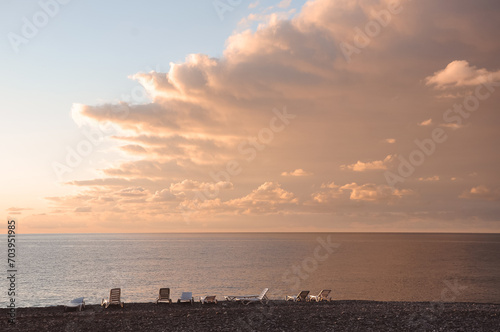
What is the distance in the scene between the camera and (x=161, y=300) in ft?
92.0

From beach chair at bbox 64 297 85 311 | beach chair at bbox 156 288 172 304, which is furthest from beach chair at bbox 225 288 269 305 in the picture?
beach chair at bbox 64 297 85 311

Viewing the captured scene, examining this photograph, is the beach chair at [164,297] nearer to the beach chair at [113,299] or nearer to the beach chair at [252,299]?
the beach chair at [113,299]

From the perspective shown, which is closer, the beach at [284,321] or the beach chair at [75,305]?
the beach at [284,321]

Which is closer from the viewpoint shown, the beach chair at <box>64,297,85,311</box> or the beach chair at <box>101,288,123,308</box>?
the beach chair at <box>64,297,85,311</box>

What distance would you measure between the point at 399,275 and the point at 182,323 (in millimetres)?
53855

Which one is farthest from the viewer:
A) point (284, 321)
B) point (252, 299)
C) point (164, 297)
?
point (164, 297)

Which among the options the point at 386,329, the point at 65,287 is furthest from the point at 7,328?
the point at 65,287

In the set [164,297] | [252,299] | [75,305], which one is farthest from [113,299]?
[252,299]

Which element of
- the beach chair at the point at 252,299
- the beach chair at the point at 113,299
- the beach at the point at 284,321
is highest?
the beach at the point at 284,321

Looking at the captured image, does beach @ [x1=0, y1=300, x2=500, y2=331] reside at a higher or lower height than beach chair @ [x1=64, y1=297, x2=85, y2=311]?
higher

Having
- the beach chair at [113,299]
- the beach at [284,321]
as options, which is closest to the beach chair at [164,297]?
the beach chair at [113,299]

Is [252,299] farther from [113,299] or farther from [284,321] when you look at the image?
[284,321]

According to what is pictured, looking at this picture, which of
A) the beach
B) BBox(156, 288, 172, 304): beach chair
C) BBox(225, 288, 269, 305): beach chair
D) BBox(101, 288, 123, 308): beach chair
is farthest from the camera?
BBox(156, 288, 172, 304): beach chair

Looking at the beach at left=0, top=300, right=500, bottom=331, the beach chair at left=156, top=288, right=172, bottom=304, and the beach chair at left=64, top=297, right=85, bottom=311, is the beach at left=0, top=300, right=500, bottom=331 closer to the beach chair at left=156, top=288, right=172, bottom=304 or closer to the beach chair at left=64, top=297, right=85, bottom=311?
the beach chair at left=64, top=297, right=85, bottom=311
